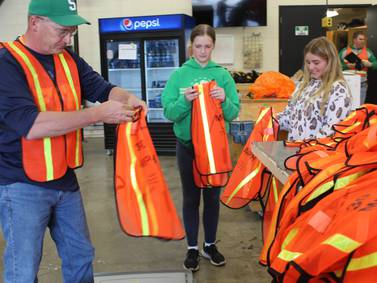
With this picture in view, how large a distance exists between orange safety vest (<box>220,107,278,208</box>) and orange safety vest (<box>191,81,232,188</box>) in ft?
0.43

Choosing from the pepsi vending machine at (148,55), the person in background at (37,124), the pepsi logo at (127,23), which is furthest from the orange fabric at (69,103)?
the pepsi logo at (127,23)

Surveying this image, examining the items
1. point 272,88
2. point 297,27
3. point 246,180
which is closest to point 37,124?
point 246,180

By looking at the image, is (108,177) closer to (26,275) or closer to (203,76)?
(203,76)

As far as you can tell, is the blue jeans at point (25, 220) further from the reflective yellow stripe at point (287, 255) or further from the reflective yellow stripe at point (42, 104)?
the reflective yellow stripe at point (287, 255)

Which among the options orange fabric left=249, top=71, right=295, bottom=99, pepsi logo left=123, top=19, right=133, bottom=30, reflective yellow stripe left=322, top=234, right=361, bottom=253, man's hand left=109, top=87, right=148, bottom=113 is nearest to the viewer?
reflective yellow stripe left=322, top=234, right=361, bottom=253

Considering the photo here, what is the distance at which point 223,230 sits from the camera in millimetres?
3916

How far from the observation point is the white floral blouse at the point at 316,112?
8.68 ft

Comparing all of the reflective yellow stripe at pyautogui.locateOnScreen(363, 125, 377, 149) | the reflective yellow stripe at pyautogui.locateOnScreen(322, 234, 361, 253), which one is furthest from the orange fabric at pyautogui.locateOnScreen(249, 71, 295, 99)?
the reflective yellow stripe at pyautogui.locateOnScreen(322, 234, 361, 253)

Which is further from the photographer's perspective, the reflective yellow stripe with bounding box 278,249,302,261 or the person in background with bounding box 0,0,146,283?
the person in background with bounding box 0,0,146,283

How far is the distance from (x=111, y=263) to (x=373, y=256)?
8.35 ft

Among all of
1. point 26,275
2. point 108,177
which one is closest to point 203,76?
point 26,275

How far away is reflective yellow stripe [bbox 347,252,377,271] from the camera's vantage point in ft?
3.59

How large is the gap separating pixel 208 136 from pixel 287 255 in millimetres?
1584

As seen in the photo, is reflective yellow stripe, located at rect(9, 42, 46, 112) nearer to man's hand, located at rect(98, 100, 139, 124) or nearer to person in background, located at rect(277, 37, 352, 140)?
man's hand, located at rect(98, 100, 139, 124)
